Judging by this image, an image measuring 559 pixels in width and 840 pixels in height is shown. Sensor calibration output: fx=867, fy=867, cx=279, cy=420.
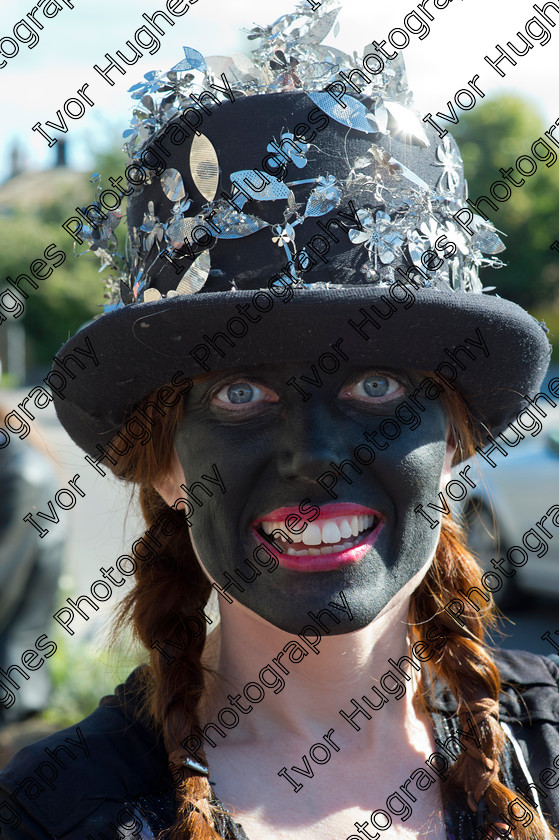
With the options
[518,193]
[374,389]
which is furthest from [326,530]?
[518,193]

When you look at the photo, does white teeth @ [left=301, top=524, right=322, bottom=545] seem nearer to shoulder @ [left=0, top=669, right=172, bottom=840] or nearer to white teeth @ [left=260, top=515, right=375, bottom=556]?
white teeth @ [left=260, top=515, right=375, bottom=556]

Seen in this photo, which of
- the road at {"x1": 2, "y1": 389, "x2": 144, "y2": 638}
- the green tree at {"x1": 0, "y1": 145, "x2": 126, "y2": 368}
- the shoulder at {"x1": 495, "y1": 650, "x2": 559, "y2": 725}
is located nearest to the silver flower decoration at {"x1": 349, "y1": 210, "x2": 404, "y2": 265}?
the road at {"x1": 2, "y1": 389, "x2": 144, "y2": 638}

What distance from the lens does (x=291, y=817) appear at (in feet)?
5.85

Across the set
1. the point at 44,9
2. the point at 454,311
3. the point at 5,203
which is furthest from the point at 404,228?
the point at 5,203

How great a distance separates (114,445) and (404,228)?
86cm

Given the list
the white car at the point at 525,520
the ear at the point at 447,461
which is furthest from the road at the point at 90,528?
the white car at the point at 525,520

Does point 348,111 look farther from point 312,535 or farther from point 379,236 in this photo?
point 312,535

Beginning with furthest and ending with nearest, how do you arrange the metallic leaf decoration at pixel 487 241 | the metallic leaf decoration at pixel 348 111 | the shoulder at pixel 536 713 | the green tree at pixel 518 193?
the green tree at pixel 518 193
the metallic leaf decoration at pixel 487 241
the shoulder at pixel 536 713
the metallic leaf decoration at pixel 348 111

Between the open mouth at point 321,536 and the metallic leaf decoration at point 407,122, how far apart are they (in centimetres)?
81

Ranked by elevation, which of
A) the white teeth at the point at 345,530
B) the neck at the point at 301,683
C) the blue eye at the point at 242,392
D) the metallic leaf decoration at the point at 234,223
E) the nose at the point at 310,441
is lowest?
the neck at the point at 301,683

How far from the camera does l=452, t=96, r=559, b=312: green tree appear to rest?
3153 cm

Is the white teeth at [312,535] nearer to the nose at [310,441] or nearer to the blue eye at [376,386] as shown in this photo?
the nose at [310,441]

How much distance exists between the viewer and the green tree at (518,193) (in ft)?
103

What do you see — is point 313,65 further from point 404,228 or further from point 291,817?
point 291,817
